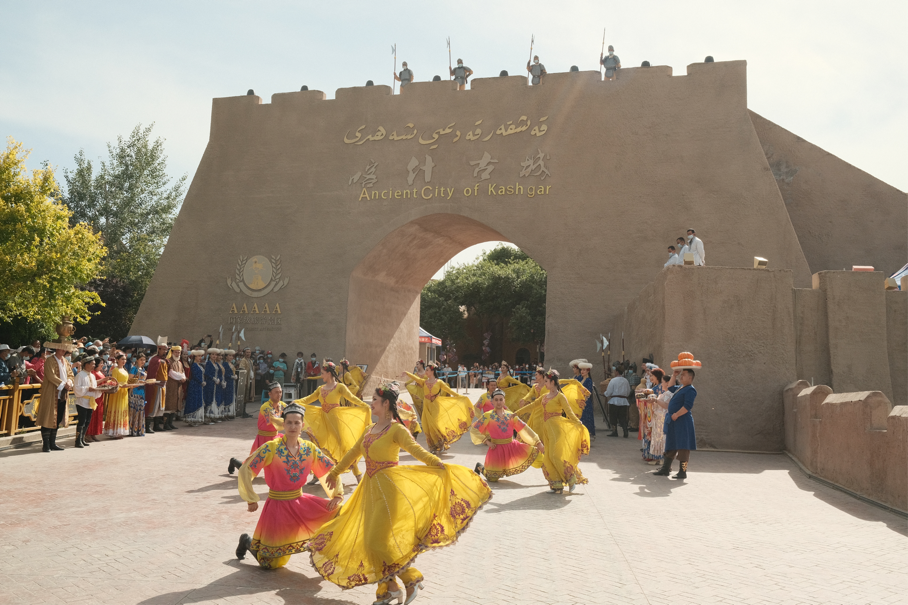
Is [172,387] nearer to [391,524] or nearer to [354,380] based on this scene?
[354,380]

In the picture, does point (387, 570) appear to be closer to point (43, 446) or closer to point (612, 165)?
point (43, 446)

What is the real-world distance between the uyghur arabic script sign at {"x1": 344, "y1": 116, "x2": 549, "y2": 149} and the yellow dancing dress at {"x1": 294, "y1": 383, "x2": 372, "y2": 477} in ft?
49.1

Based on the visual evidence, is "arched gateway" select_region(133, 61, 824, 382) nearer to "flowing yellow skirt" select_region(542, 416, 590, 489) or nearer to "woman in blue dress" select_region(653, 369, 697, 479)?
"woman in blue dress" select_region(653, 369, 697, 479)

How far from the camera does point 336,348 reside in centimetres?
2317

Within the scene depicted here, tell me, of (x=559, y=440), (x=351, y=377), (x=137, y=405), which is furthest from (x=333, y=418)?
(x=137, y=405)

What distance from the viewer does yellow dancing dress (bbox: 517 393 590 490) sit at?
29.8ft

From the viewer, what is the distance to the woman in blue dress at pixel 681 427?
10422mm

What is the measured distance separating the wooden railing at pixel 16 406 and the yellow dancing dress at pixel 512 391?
9147 millimetres

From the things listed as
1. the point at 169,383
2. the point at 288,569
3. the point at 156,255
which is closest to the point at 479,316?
the point at 156,255

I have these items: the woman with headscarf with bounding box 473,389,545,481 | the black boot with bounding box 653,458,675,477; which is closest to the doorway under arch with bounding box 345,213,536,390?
the black boot with bounding box 653,458,675,477

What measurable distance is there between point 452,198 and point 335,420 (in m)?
14.2

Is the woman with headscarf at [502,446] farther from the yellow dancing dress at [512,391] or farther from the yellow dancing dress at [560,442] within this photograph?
the yellow dancing dress at [512,391]

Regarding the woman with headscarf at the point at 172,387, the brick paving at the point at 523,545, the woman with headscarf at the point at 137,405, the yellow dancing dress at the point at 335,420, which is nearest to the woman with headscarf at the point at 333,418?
the yellow dancing dress at the point at 335,420

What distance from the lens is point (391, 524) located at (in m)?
4.91
